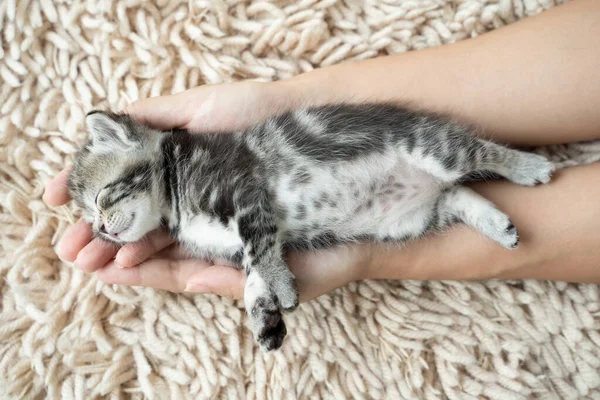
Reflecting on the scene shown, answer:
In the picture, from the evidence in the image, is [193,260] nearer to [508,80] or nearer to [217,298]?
[217,298]

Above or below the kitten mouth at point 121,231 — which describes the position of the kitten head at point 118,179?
above

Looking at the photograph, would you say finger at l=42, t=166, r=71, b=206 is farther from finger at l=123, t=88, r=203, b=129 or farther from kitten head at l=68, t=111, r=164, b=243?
finger at l=123, t=88, r=203, b=129

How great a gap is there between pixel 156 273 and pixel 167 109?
1.46 feet

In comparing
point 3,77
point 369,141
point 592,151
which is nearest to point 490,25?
point 592,151

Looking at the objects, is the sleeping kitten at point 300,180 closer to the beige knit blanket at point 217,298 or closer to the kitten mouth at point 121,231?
the kitten mouth at point 121,231

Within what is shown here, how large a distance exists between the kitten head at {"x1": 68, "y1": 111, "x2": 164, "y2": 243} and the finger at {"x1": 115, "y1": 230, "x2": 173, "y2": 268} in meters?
0.03

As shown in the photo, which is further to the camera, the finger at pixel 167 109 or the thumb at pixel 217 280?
the finger at pixel 167 109

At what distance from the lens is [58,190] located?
4.70 ft

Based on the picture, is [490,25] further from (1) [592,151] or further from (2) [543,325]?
(2) [543,325]

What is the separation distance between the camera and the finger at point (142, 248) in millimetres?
1328

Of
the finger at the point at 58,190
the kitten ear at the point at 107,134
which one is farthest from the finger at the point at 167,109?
the finger at the point at 58,190

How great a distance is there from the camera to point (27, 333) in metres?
1.48

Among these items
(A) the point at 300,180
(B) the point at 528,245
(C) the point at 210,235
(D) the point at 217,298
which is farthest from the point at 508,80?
(D) the point at 217,298

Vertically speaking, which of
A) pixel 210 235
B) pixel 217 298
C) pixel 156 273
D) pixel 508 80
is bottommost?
pixel 217 298
